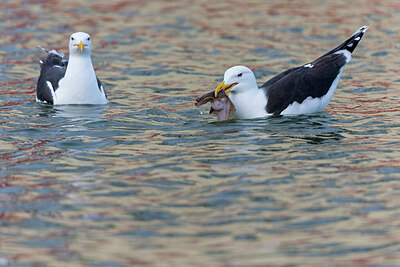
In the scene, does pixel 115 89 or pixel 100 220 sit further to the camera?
pixel 115 89

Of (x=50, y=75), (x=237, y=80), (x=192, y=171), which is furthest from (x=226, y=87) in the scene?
(x=50, y=75)

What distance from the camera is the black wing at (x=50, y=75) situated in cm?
1264

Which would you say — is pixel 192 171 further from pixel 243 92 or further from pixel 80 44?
pixel 80 44

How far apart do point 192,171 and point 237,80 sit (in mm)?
2841

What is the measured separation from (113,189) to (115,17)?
14.5 metres

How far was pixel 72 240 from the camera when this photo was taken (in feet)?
21.9

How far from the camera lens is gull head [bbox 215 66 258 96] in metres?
11.2

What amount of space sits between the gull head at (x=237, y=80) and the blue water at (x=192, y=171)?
51 centimetres

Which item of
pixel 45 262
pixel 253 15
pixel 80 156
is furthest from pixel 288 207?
pixel 253 15

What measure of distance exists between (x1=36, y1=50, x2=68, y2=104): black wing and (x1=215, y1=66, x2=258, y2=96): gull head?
10.2ft

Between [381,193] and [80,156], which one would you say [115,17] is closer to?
[80,156]

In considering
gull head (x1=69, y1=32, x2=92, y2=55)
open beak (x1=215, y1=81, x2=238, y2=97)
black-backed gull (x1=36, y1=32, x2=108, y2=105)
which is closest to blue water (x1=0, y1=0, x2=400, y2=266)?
black-backed gull (x1=36, y1=32, x2=108, y2=105)

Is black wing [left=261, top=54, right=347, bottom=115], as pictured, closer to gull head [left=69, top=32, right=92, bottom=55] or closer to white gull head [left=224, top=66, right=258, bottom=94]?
white gull head [left=224, top=66, right=258, bottom=94]

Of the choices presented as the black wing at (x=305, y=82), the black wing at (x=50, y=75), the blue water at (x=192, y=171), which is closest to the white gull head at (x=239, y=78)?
the black wing at (x=305, y=82)
